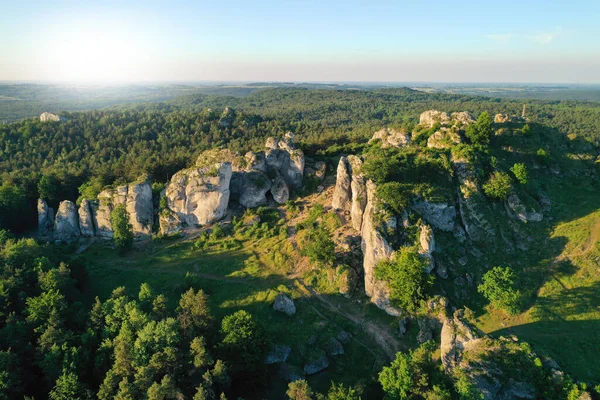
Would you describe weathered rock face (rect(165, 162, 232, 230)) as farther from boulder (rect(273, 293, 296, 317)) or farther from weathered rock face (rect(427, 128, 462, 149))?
weathered rock face (rect(427, 128, 462, 149))

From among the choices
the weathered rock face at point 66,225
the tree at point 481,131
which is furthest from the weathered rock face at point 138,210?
the tree at point 481,131

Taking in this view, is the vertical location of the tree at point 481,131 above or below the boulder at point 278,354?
above

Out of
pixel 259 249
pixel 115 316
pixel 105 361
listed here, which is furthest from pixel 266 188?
pixel 105 361

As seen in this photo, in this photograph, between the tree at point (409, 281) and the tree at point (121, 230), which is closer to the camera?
the tree at point (409, 281)

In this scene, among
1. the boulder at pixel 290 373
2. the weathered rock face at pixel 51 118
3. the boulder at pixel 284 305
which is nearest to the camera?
the boulder at pixel 290 373

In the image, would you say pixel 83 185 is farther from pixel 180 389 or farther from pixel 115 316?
pixel 180 389

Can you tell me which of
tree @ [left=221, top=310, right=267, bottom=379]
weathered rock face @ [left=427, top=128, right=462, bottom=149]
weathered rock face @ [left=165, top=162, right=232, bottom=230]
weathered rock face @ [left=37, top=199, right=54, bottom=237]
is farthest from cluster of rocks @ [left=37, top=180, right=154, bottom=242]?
weathered rock face @ [left=427, top=128, right=462, bottom=149]

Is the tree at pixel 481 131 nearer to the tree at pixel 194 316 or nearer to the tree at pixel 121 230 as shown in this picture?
the tree at pixel 194 316
